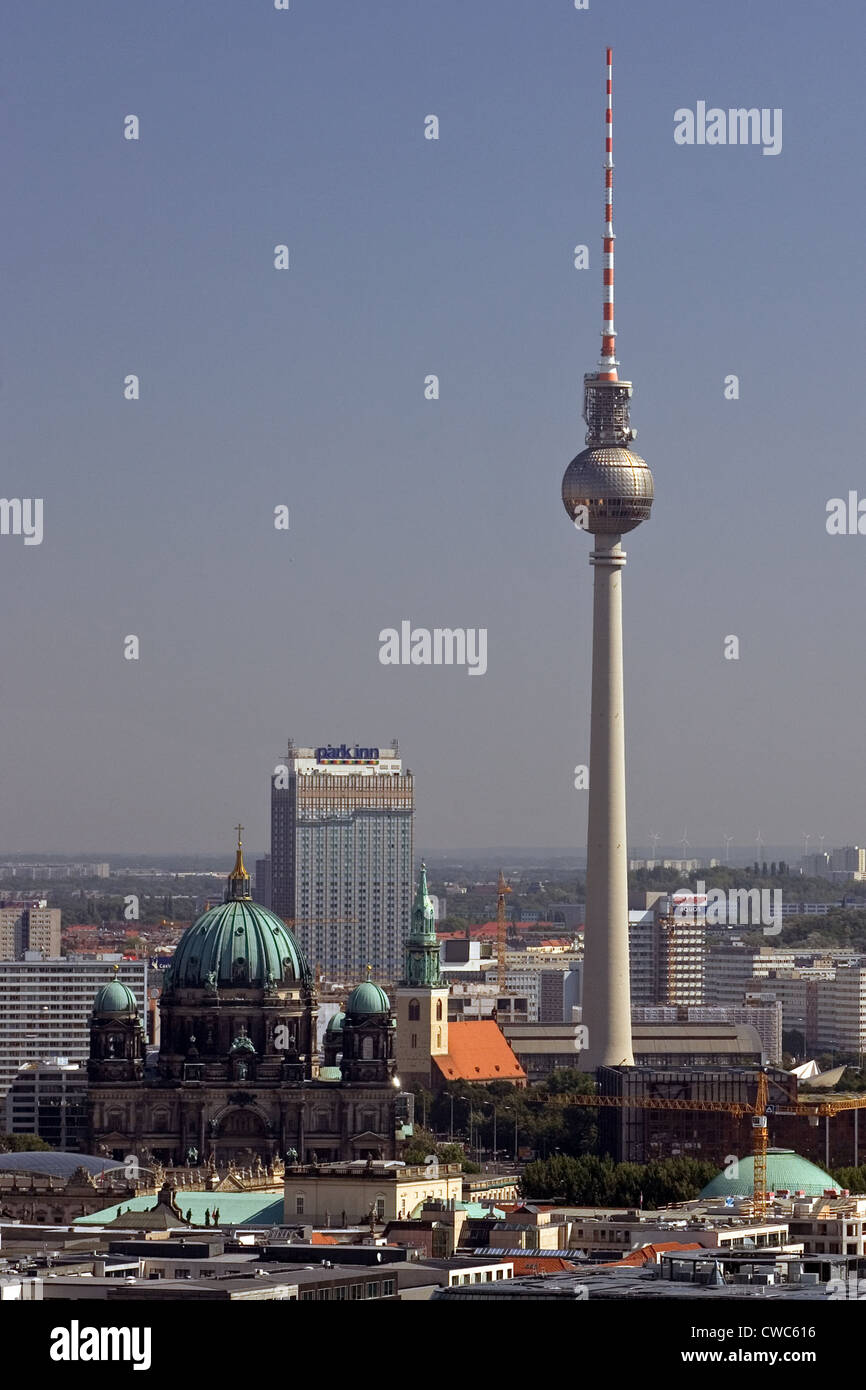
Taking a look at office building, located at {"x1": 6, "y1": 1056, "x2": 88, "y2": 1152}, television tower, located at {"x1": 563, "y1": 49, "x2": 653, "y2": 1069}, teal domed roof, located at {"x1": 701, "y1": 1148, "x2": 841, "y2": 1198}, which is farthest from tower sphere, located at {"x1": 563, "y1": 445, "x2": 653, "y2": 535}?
teal domed roof, located at {"x1": 701, "y1": 1148, "x2": 841, "y2": 1198}

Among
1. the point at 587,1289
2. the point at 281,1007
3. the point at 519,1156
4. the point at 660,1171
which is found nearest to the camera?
the point at 587,1289

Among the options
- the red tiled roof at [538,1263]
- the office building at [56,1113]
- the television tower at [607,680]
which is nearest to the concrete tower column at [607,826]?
the television tower at [607,680]

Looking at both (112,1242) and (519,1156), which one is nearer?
(112,1242)

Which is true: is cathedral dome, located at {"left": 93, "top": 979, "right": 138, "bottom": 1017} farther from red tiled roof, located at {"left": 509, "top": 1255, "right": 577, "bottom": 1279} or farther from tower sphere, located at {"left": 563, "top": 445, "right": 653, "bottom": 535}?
red tiled roof, located at {"left": 509, "top": 1255, "right": 577, "bottom": 1279}

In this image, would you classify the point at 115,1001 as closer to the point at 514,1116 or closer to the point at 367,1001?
the point at 367,1001

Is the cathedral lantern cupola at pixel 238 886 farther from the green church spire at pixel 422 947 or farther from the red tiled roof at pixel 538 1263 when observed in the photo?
the red tiled roof at pixel 538 1263

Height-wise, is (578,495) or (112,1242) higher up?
(578,495)
